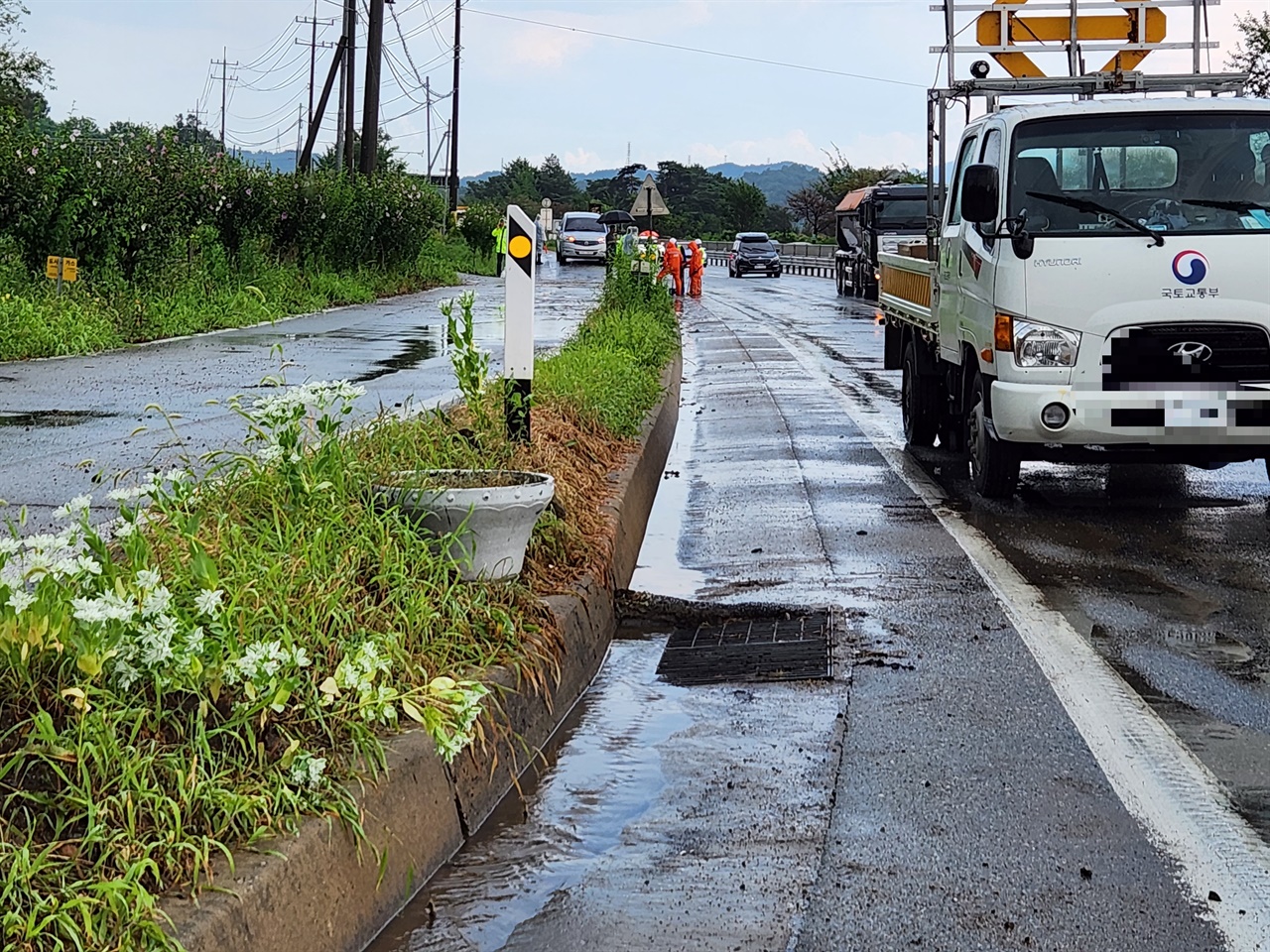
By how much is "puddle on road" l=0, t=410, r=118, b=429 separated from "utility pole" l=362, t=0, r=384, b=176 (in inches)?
1068

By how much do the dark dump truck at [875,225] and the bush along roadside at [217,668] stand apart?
114 feet

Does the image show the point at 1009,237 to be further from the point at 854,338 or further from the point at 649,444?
the point at 854,338

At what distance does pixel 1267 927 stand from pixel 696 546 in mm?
5240

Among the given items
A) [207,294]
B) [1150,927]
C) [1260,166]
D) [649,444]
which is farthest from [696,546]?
[207,294]

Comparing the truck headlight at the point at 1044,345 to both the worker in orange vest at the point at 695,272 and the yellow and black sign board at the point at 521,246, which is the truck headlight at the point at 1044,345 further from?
the worker in orange vest at the point at 695,272

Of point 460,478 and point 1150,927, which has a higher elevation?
point 460,478

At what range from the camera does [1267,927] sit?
12.5 ft

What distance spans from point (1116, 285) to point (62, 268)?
1409cm

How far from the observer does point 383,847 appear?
3973 millimetres

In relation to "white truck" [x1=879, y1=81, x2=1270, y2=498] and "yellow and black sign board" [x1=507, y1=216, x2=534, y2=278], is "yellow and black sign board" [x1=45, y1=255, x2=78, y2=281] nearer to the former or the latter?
"white truck" [x1=879, y1=81, x2=1270, y2=498]

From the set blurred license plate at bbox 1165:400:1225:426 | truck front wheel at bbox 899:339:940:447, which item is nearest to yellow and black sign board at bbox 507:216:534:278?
blurred license plate at bbox 1165:400:1225:426

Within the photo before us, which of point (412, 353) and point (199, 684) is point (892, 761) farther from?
point (412, 353)

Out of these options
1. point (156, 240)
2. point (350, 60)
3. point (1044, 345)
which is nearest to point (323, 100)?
point (350, 60)

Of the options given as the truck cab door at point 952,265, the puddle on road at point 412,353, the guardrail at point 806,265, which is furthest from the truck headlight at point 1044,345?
the guardrail at point 806,265
